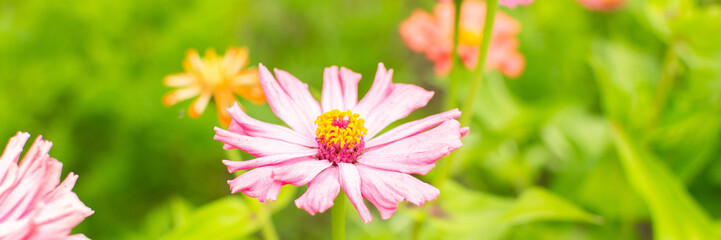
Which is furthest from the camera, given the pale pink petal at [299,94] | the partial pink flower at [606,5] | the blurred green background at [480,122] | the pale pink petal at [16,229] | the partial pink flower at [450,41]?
the partial pink flower at [606,5]

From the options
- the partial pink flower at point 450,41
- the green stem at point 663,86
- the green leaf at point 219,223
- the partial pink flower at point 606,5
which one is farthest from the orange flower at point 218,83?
the partial pink flower at point 606,5

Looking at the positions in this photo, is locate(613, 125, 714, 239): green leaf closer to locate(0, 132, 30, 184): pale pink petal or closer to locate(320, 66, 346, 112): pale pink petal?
locate(320, 66, 346, 112): pale pink petal

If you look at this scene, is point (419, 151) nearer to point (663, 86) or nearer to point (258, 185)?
point (258, 185)

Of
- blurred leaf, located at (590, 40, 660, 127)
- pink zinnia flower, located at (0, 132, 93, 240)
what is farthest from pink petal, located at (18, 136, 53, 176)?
blurred leaf, located at (590, 40, 660, 127)

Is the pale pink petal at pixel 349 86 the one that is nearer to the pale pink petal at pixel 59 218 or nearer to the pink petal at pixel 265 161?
the pink petal at pixel 265 161

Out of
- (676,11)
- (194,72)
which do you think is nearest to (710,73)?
(676,11)
